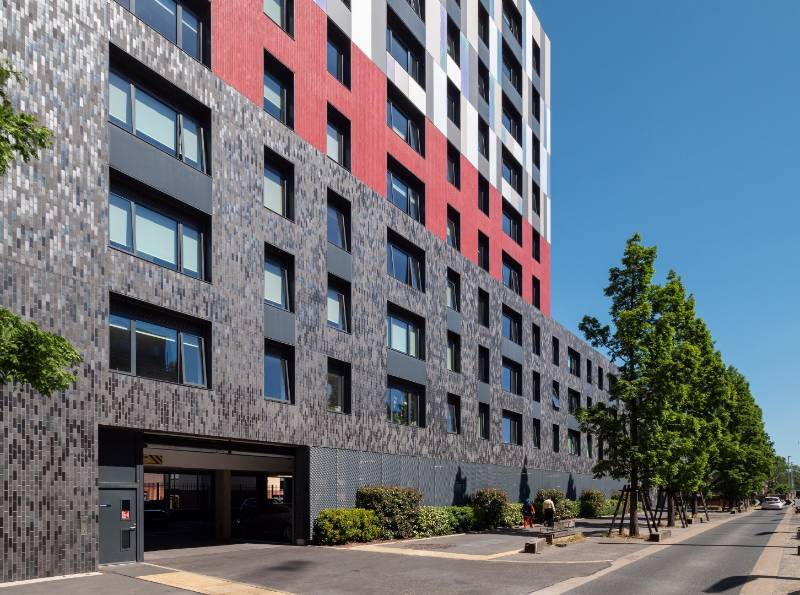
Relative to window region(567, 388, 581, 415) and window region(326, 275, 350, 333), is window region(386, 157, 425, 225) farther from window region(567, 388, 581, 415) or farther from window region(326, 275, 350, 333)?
window region(567, 388, 581, 415)

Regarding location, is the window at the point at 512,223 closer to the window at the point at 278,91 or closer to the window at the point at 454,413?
the window at the point at 454,413

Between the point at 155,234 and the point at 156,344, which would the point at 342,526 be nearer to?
the point at 156,344

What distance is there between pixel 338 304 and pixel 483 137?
2064 cm

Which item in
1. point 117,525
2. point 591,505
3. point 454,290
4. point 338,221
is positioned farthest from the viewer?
point 591,505

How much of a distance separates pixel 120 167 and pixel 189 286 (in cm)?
388

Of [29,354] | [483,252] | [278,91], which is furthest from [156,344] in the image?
[483,252]

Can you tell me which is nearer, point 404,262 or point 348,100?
point 348,100

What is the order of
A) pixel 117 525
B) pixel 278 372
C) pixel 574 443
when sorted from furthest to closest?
1. pixel 574 443
2. pixel 278 372
3. pixel 117 525

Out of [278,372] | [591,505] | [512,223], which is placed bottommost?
[591,505]

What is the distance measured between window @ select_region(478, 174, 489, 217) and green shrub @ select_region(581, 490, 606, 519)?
2307cm

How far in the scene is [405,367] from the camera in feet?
117

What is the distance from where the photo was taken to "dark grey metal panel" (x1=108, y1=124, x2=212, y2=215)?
69.2ft

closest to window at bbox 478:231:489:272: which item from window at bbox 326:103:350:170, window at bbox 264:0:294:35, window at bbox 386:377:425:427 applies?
window at bbox 386:377:425:427

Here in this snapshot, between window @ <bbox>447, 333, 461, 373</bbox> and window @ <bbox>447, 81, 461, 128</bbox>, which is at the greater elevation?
window @ <bbox>447, 81, 461, 128</bbox>
